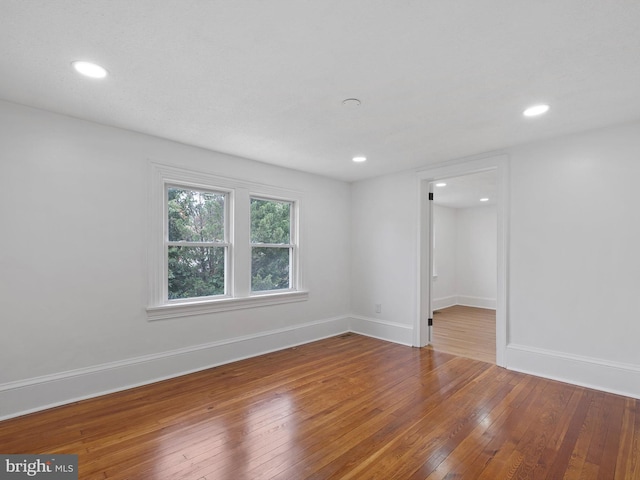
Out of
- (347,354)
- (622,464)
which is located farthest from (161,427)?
(622,464)

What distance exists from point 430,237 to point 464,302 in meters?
4.30

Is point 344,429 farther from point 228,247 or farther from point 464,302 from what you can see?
point 464,302

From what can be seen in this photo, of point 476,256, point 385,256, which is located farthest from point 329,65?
point 476,256

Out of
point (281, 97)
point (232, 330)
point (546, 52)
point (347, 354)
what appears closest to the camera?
point (546, 52)

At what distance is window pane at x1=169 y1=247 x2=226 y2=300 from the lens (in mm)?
3615

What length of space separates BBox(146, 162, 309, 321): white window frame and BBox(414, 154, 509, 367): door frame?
5.49ft

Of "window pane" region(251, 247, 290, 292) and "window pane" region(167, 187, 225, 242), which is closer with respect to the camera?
"window pane" region(167, 187, 225, 242)

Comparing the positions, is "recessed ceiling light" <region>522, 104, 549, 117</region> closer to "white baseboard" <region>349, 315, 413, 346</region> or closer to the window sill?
"white baseboard" <region>349, 315, 413, 346</region>

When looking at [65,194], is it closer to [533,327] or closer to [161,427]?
[161,427]

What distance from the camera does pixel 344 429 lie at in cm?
243

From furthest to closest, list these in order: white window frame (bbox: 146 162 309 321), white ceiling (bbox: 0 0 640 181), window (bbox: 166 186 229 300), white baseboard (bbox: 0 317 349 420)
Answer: window (bbox: 166 186 229 300) < white window frame (bbox: 146 162 309 321) < white baseboard (bbox: 0 317 349 420) < white ceiling (bbox: 0 0 640 181)

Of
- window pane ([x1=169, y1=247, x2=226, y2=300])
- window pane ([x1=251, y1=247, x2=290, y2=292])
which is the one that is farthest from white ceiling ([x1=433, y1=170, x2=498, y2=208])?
window pane ([x1=169, y1=247, x2=226, y2=300])

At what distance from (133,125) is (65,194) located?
2.81 ft

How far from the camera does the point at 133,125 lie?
3.11m
